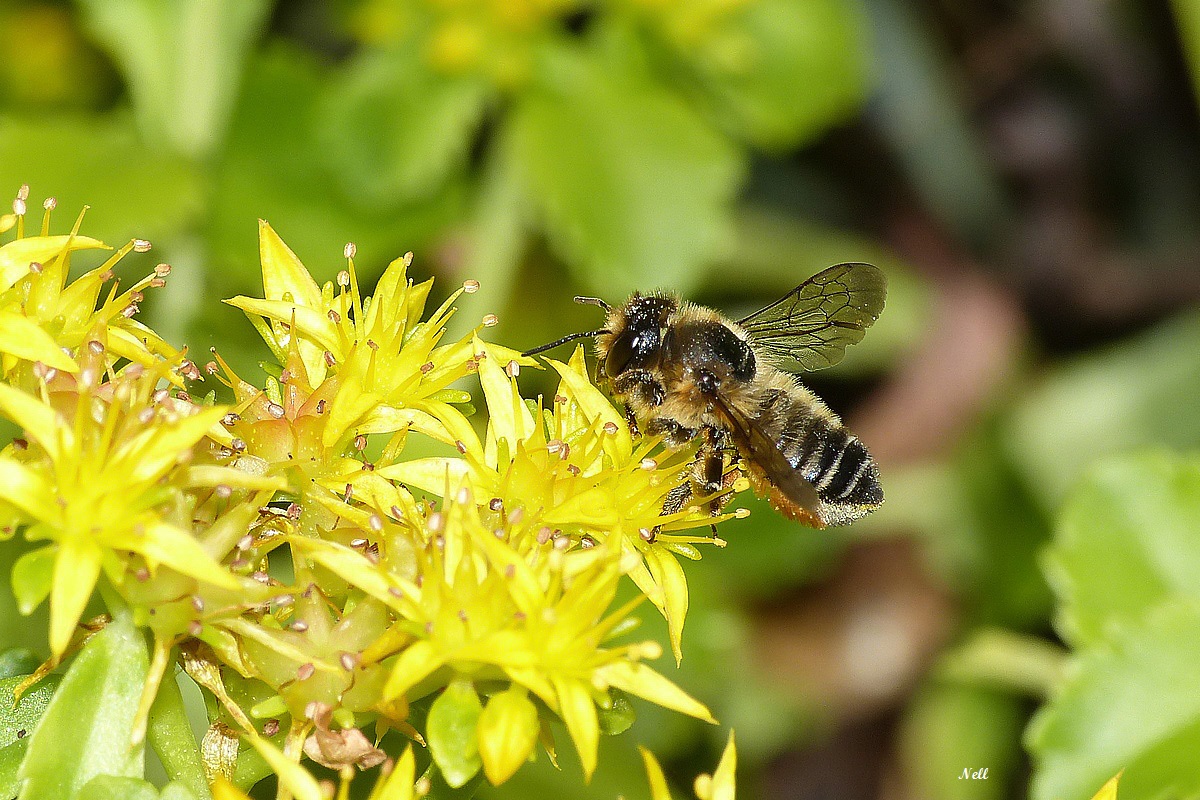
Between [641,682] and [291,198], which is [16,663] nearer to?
[641,682]

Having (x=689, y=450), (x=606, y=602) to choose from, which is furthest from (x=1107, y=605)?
(x=606, y=602)

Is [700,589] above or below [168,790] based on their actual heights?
above

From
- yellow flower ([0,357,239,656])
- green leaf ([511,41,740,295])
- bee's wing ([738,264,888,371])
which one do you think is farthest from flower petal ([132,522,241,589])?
green leaf ([511,41,740,295])

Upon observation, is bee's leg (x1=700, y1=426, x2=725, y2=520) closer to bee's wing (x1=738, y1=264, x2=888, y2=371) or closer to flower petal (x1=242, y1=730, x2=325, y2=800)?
bee's wing (x1=738, y1=264, x2=888, y2=371)

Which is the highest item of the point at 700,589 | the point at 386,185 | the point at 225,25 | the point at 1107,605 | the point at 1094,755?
the point at 225,25

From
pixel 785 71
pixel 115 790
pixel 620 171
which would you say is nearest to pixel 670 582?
pixel 115 790

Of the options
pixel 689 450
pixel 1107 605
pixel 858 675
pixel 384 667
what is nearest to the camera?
pixel 384 667

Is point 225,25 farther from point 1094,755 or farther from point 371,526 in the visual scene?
point 1094,755
